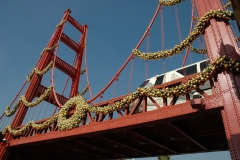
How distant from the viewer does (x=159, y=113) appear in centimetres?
811

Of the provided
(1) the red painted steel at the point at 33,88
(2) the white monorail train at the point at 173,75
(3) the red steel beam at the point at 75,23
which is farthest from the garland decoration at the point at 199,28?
(3) the red steel beam at the point at 75,23

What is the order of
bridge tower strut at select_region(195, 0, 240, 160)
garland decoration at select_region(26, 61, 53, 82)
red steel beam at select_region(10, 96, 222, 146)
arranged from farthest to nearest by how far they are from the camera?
garland decoration at select_region(26, 61, 53, 82)
red steel beam at select_region(10, 96, 222, 146)
bridge tower strut at select_region(195, 0, 240, 160)

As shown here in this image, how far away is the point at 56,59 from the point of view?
2036 centimetres

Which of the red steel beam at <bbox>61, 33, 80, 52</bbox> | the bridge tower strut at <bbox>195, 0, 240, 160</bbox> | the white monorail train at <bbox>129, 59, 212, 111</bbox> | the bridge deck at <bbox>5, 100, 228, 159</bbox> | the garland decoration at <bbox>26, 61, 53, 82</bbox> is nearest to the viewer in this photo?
the bridge tower strut at <bbox>195, 0, 240, 160</bbox>

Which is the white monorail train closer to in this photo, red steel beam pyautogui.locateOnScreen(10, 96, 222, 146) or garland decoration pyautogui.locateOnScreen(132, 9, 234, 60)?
red steel beam pyautogui.locateOnScreen(10, 96, 222, 146)

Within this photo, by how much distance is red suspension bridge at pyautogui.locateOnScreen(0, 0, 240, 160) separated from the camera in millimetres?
7098

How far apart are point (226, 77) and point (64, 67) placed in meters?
16.5

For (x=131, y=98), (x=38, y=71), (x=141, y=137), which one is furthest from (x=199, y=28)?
(x=38, y=71)

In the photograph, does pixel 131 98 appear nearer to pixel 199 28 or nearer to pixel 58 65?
pixel 199 28

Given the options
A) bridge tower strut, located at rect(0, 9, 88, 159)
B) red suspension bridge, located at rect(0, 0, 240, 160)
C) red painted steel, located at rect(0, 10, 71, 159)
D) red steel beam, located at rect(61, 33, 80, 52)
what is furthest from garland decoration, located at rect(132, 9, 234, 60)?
red steel beam, located at rect(61, 33, 80, 52)

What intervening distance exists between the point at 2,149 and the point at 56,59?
29.0 ft

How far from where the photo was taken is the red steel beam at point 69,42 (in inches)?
878

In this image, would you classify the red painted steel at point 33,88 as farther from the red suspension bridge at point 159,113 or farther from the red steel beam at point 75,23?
the red steel beam at point 75,23

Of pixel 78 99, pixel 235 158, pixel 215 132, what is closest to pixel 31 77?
pixel 78 99
